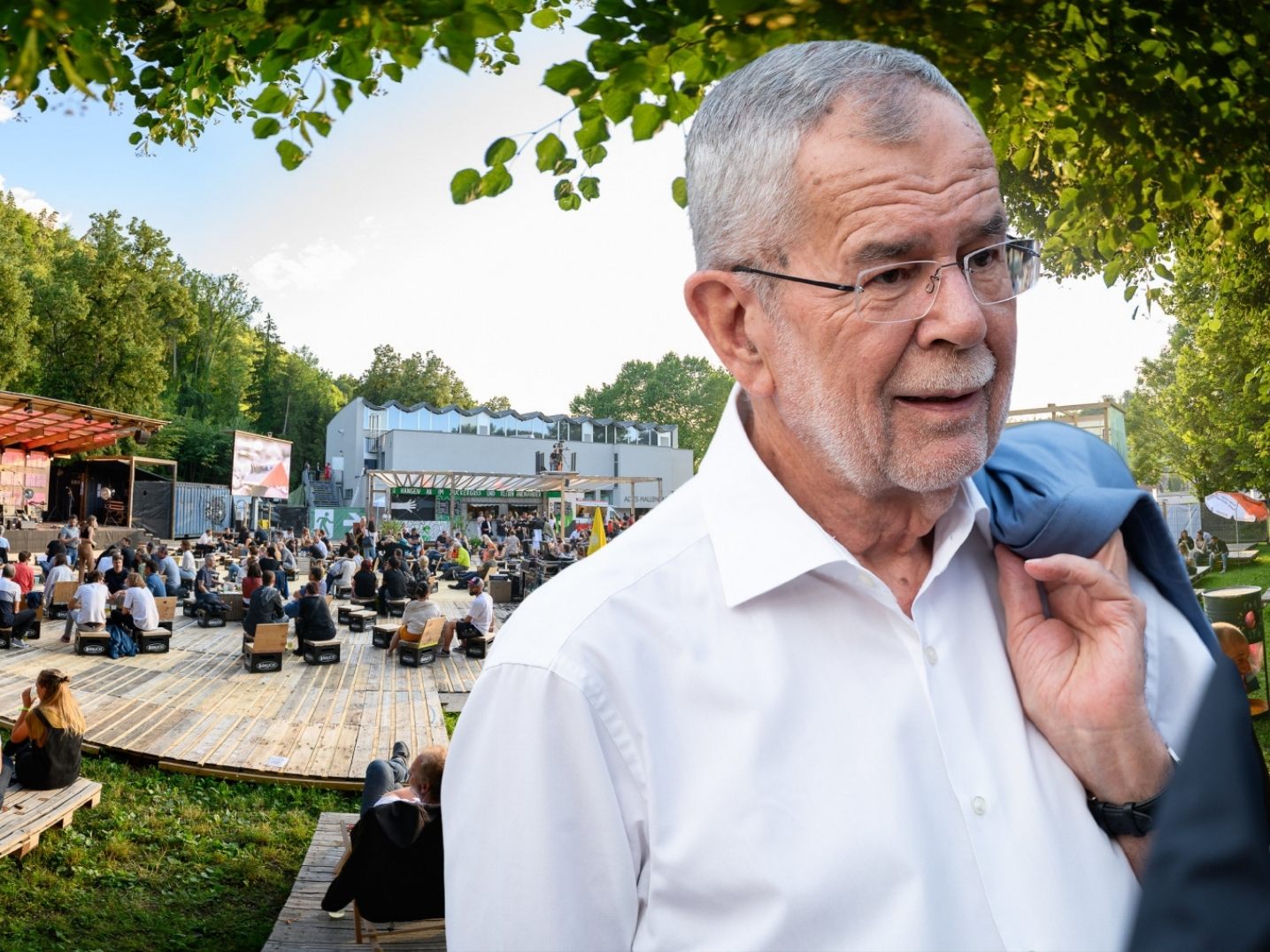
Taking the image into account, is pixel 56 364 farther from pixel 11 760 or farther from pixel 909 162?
pixel 909 162

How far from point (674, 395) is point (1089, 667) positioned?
81029mm

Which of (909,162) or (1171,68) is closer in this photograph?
(909,162)

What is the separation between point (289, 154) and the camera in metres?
2.96

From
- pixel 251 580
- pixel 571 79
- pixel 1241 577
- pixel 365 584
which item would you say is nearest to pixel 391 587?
pixel 365 584

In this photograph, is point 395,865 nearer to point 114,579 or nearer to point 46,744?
point 46,744

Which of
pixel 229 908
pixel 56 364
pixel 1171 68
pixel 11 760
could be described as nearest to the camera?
pixel 1171 68

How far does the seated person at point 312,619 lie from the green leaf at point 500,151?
486 inches

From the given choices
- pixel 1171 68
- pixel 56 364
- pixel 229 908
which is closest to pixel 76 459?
pixel 56 364

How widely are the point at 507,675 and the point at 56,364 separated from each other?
47354 mm

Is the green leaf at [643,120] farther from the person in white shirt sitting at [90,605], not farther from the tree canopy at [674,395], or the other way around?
the tree canopy at [674,395]

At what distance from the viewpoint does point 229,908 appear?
21.2 ft

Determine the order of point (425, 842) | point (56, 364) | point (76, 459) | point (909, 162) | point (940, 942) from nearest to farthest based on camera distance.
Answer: point (940, 942) → point (909, 162) → point (425, 842) → point (76, 459) → point (56, 364)

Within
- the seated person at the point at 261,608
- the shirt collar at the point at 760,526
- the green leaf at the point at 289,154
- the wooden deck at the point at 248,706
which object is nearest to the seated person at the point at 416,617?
the wooden deck at the point at 248,706

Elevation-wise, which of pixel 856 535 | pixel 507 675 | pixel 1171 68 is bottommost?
pixel 507 675
